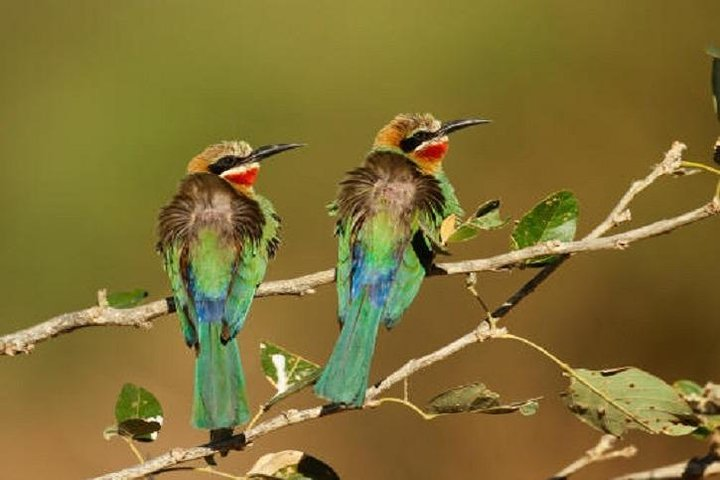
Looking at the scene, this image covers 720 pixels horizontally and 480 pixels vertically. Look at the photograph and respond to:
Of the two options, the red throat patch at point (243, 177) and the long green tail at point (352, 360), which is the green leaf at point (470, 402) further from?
the red throat patch at point (243, 177)

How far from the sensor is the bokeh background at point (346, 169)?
5.17 m

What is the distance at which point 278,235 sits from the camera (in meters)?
2.71

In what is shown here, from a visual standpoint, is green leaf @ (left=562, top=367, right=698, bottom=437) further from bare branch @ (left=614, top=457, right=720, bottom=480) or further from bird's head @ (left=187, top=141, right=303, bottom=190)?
bird's head @ (left=187, top=141, right=303, bottom=190)

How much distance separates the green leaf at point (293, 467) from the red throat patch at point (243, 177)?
101 cm

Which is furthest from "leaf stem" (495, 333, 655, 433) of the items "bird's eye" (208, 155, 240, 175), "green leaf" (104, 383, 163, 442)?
"bird's eye" (208, 155, 240, 175)

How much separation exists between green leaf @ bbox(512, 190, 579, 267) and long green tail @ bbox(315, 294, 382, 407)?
305 mm

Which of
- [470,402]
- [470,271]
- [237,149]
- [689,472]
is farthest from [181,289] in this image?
[689,472]

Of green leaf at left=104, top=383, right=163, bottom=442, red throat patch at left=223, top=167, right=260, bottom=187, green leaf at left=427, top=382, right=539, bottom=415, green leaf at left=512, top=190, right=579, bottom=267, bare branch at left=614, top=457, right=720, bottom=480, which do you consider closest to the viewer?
bare branch at left=614, top=457, right=720, bottom=480

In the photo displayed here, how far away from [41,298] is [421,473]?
5.56 ft

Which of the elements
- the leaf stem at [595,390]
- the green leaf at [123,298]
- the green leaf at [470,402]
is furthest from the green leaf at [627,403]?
the green leaf at [123,298]

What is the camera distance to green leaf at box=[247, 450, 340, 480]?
197 cm

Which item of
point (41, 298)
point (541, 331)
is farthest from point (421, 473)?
point (41, 298)

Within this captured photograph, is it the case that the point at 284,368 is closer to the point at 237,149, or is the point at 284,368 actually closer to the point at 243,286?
the point at 243,286

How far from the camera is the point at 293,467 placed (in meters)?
1.98
